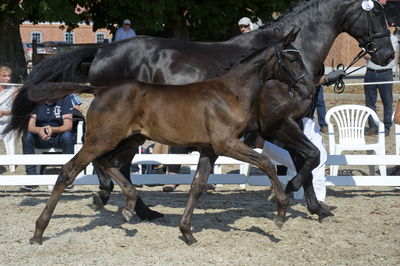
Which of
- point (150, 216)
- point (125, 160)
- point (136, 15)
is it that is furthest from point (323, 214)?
point (136, 15)

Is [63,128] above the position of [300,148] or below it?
below

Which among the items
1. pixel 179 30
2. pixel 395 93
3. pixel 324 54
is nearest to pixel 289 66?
pixel 324 54

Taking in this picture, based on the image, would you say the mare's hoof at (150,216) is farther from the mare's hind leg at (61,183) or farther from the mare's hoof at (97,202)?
the mare's hind leg at (61,183)

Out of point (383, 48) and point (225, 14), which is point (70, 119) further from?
point (225, 14)

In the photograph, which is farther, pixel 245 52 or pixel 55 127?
pixel 55 127

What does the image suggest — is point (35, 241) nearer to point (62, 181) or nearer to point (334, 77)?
point (62, 181)

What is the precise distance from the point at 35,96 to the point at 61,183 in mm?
903

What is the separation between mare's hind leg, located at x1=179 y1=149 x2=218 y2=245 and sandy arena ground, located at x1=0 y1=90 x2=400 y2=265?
0.46ft

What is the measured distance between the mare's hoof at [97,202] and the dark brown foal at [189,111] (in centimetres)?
119

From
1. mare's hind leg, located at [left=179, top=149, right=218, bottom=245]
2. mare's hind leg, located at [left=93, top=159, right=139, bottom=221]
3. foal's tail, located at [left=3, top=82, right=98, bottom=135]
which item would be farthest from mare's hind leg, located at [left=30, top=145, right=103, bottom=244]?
mare's hind leg, located at [left=179, top=149, right=218, bottom=245]

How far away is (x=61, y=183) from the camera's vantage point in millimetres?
6297

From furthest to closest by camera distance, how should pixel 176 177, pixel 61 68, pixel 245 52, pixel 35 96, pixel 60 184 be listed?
pixel 176 177 → pixel 61 68 → pixel 245 52 → pixel 35 96 → pixel 60 184

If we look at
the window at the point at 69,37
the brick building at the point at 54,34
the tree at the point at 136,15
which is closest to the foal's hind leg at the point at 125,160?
the tree at the point at 136,15

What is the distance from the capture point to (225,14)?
20.8 metres
